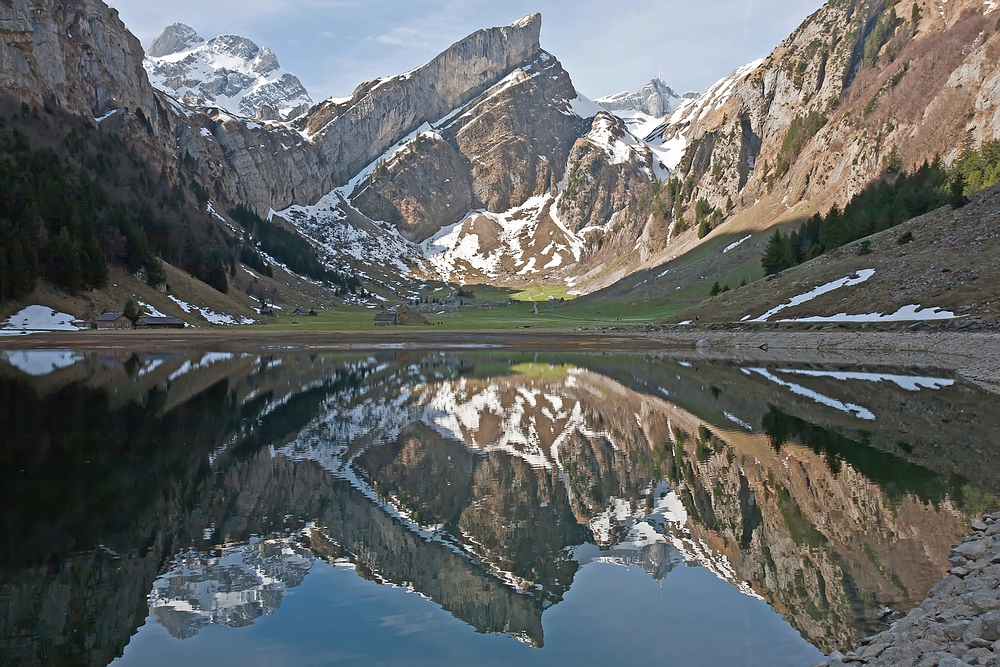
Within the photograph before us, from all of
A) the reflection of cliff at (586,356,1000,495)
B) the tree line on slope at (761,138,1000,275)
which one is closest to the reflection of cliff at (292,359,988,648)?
the reflection of cliff at (586,356,1000,495)

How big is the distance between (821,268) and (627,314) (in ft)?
206

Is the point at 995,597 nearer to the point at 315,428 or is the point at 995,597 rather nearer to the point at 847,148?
the point at 315,428

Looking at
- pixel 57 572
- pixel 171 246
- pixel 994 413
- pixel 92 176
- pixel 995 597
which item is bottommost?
pixel 994 413

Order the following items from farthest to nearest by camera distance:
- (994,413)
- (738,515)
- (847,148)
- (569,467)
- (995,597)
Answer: (847,148)
(994,413)
(569,467)
(738,515)
(995,597)

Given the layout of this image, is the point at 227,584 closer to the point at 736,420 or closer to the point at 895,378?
the point at 736,420

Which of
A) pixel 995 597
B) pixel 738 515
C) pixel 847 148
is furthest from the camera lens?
pixel 847 148

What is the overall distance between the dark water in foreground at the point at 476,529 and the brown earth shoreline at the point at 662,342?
19.5 metres

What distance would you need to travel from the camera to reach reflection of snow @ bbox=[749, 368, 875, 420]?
2948 cm

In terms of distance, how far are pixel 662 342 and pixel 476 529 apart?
71.0 metres

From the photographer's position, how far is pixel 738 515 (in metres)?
16.2

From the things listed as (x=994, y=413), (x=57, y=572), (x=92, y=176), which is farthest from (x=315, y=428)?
(x=92, y=176)

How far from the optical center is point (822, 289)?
69.5 metres

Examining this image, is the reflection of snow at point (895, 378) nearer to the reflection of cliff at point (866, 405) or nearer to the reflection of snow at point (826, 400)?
the reflection of cliff at point (866, 405)

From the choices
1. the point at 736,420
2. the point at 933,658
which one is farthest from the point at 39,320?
the point at 933,658
